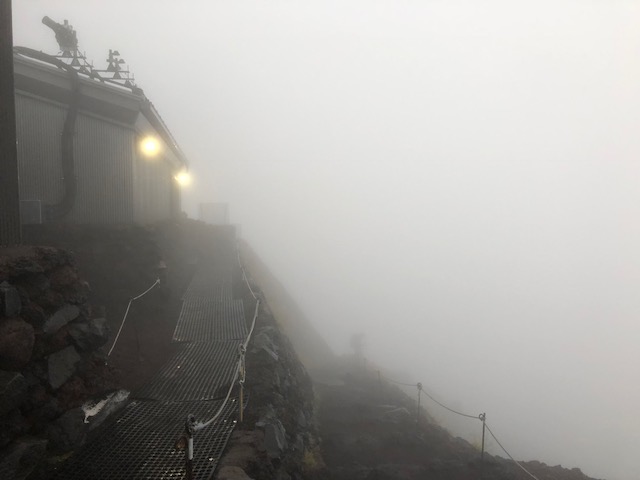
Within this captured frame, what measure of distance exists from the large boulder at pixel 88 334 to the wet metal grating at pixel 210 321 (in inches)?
174

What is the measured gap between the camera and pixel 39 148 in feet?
44.7

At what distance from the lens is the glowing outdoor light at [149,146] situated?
659 inches

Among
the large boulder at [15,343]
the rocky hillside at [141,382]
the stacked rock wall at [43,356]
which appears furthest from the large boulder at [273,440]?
the large boulder at [15,343]

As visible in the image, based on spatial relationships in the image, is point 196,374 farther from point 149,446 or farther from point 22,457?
point 22,457

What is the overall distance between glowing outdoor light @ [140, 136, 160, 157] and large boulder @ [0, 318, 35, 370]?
40.0 feet

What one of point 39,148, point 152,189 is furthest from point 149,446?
point 152,189

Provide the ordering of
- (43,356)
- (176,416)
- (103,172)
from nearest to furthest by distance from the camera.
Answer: (43,356) < (176,416) < (103,172)

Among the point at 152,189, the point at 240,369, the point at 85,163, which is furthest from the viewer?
the point at 152,189

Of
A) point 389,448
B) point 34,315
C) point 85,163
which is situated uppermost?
point 85,163

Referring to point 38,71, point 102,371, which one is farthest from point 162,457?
point 38,71

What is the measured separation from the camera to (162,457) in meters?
6.37

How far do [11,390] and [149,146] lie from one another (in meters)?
13.9

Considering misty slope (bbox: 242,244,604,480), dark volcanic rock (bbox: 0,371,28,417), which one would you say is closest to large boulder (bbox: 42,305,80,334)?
dark volcanic rock (bbox: 0,371,28,417)

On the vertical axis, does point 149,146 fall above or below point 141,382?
above
